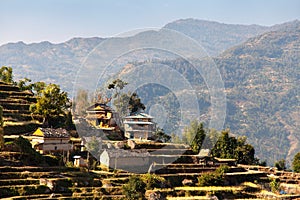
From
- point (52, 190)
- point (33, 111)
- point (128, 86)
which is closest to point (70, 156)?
point (52, 190)

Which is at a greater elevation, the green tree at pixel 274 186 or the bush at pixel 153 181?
the bush at pixel 153 181

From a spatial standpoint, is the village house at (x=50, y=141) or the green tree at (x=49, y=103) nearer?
the village house at (x=50, y=141)

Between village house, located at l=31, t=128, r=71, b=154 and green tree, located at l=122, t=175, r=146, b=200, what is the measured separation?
7808mm

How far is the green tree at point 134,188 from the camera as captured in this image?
33728mm

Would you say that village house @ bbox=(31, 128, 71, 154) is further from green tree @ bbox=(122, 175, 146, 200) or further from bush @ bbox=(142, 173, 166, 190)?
bush @ bbox=(142, 173, 166, 190)

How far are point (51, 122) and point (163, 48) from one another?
15.0 metres

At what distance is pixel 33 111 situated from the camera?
1897 inches

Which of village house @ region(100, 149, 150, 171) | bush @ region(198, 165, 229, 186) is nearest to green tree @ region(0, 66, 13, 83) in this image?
village house @ region(100, 149, 150, 171)

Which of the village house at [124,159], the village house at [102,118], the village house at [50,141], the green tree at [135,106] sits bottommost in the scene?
the village house at [124,159]

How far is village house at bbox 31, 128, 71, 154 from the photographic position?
3853 cm

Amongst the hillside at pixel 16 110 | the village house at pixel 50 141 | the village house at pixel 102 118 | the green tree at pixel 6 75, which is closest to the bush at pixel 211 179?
the village house at pixel 50 141

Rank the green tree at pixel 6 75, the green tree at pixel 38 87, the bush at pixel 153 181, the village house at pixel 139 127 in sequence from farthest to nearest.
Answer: the green tree at pixel 6 75
the green tree at pixel 38 87
the village house at pixel 139 127
the bush at pixel 153 181

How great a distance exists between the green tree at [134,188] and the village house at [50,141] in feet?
25.6

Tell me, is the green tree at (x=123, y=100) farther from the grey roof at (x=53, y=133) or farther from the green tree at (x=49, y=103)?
the grey roof at (x=53, y=133)
